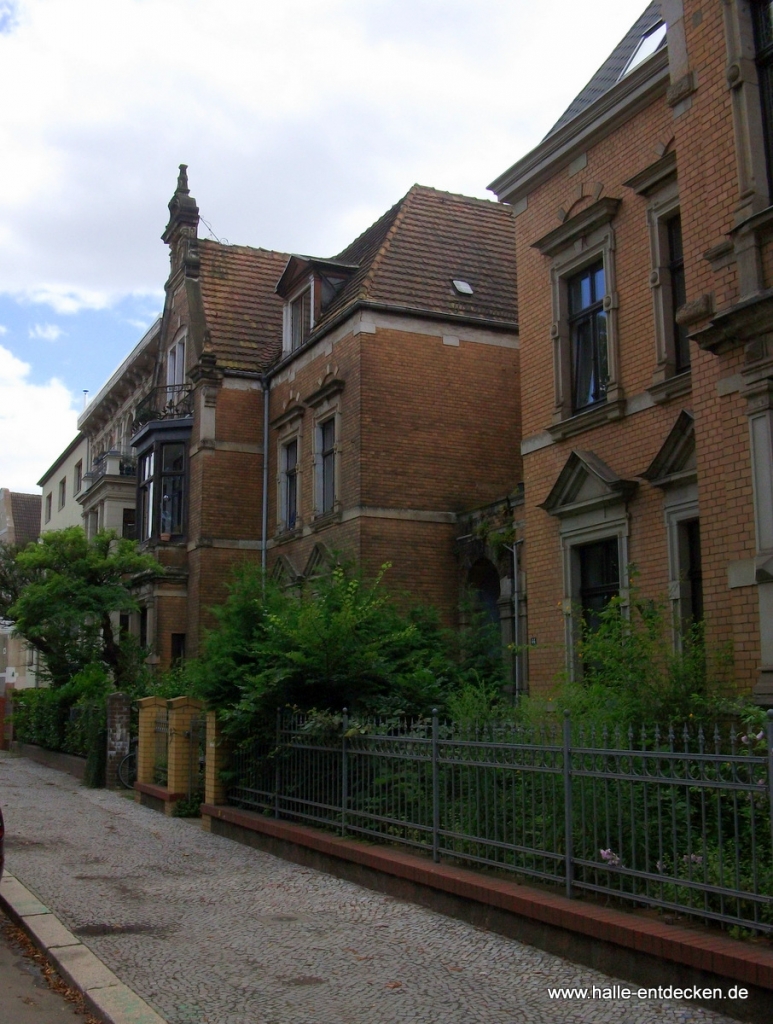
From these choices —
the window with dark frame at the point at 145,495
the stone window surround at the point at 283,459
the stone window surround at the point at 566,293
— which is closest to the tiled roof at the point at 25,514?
the window with dark frame at the point at 145,495

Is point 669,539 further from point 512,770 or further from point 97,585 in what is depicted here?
point 97,585

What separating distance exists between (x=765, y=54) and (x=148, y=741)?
12594 millimetres

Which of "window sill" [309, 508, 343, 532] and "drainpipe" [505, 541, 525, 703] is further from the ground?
"window sill" [309, 508, 343, 532]

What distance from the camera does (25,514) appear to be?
57344 mm

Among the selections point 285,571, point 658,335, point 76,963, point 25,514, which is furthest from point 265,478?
point 25,514

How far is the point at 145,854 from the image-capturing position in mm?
11406

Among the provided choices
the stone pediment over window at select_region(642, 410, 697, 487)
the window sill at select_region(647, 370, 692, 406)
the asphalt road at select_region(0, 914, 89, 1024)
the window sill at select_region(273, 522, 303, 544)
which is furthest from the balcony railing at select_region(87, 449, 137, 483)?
the asphalt road at select_region(0, 914, 89, 1024)

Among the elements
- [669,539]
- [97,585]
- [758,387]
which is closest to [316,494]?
[97,585]

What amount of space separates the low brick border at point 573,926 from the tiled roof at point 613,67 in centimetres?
986

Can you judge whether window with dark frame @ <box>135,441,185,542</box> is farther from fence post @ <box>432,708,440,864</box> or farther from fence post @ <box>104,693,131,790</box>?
fence post @ <box>432,708,440,864</box>

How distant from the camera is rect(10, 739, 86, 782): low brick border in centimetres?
2111

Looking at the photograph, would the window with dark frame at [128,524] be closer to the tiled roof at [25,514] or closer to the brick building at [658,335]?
the brick building at [658,335]

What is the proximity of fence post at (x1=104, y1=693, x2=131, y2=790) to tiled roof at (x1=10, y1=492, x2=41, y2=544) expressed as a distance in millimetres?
38908

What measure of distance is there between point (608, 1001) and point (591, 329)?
9.75 m
